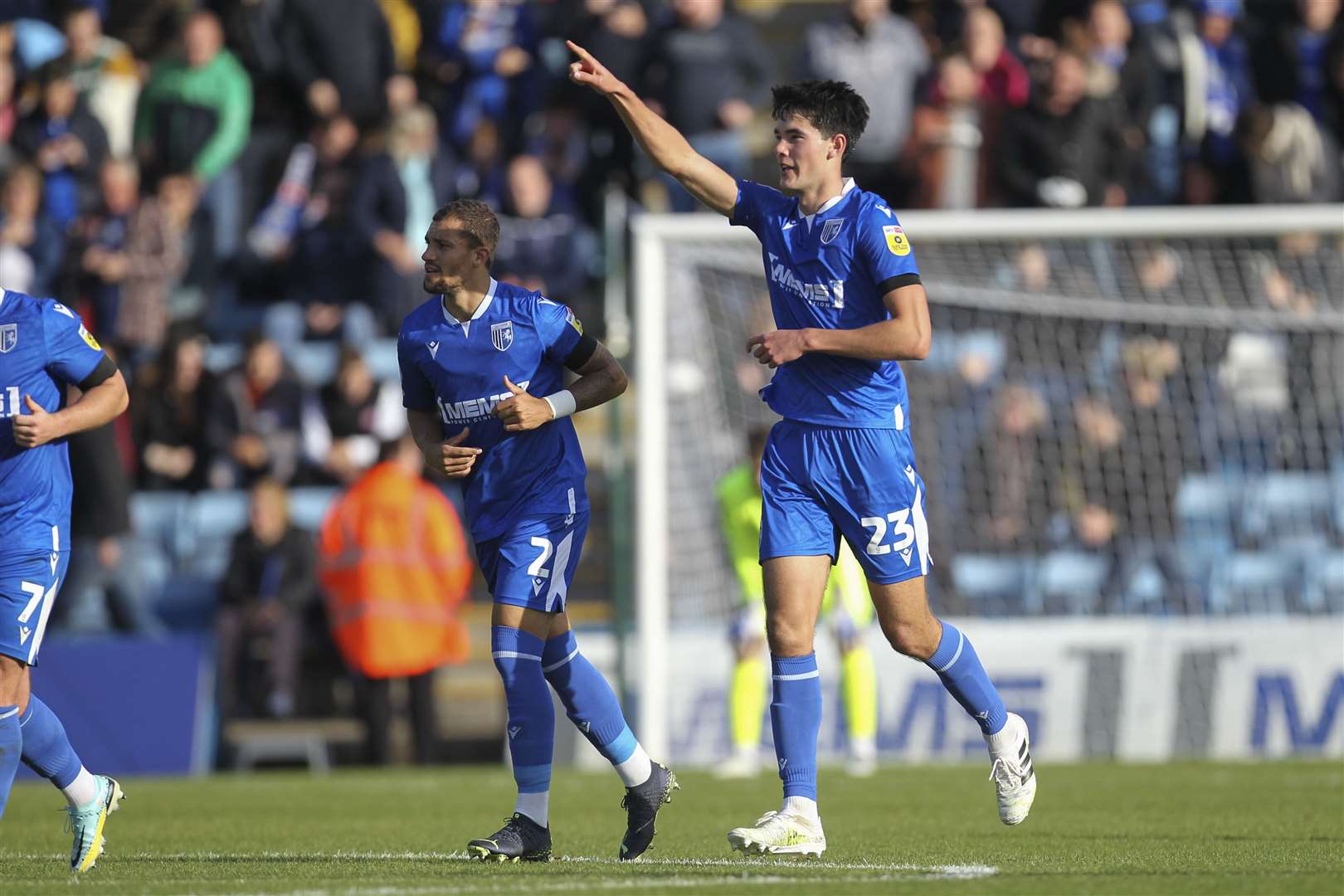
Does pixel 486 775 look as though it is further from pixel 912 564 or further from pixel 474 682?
pixel 912 564

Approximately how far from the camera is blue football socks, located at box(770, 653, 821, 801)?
7.01 m

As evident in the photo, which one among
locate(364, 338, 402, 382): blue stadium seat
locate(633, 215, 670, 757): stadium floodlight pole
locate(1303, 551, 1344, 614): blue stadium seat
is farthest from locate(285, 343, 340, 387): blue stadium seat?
locate(1303, 551, 1344, 614): blue stadium seat

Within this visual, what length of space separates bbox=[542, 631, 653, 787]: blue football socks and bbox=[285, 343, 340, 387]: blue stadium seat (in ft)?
31.1

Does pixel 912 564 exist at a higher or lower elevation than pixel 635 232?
lower

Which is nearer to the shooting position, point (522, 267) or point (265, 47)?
point (522, 267)

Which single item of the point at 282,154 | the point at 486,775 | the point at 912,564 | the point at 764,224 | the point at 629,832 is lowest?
the point at 486,775

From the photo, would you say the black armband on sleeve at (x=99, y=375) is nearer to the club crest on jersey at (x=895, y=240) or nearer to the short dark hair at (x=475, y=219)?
the short dark hair at (x=475, y=219)

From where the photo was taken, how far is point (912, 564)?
720 cm

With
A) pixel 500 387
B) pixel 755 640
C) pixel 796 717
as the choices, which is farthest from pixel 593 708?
pixel 755 640

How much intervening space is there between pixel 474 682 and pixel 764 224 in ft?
29.2

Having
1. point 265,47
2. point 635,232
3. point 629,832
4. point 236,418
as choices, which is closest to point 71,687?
point 236,418

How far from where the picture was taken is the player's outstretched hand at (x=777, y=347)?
6828mm

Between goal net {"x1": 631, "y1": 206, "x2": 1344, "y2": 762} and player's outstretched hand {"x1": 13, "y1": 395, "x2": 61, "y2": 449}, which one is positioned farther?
goal net {"x1": 631, "y1": 206, "x2": 1344, "y2": 762}

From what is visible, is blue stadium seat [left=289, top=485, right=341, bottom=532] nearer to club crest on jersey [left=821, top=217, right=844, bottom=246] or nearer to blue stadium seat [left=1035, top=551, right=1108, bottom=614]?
blue stadium seat [left=1035, top=551, right=1108, bottom=614]
